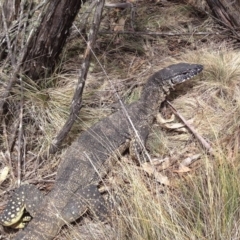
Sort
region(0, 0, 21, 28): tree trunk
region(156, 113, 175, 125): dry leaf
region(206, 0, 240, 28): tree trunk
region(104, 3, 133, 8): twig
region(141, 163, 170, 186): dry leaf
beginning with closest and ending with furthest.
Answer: region(141, 163, 170, 186): dry leaf → region(156, 113, 175, 125): dry leaf → region(0, 0, 21, 28): tree trunk → region(206, 0, 240, 28): tree trunk → region(104, 3, 133, 8): twig

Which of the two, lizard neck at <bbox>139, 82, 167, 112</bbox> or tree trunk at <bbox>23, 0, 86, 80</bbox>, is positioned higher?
tree trunk at <bbox>23, 0, 86, 80</bbox>

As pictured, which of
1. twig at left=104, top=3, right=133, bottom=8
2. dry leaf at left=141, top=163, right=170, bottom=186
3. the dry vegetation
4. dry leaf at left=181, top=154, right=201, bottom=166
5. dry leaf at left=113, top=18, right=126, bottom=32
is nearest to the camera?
the dry vegetation

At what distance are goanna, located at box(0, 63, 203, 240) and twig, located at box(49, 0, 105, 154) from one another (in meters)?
0.17

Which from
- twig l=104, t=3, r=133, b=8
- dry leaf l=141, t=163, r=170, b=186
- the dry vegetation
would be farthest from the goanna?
twig l=104, t=3, r=133, b=8

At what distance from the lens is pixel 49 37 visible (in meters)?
5.21

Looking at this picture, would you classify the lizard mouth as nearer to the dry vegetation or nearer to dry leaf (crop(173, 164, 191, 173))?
the dry vegetation

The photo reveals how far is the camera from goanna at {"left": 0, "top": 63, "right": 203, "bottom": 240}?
14.0 feet

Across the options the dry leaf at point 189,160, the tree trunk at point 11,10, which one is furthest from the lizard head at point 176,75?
the tree trunk at point 11,10

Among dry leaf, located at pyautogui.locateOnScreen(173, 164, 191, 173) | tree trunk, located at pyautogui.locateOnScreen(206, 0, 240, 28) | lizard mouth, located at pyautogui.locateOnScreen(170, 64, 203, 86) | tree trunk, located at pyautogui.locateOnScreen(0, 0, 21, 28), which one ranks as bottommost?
dry leaf, located at pyautogui.locateOnScreen(173, 164, 191, 173)

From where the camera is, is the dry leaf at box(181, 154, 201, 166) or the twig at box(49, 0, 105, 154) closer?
the twig at box(49, 0, 105, 154)

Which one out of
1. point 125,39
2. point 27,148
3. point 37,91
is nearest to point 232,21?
point 125,39

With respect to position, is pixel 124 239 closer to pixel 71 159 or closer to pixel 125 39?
pixel 71 159

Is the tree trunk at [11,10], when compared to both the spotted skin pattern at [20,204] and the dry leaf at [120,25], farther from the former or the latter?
the spotted skin pattern at [20,204]

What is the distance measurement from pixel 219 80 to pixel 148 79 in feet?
2.71
